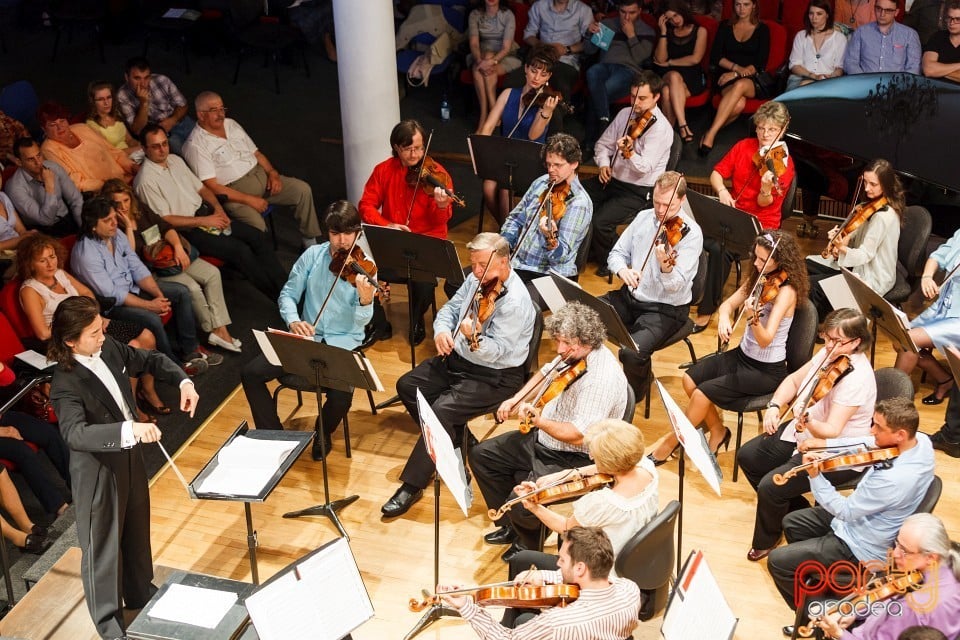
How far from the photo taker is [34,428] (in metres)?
4.95

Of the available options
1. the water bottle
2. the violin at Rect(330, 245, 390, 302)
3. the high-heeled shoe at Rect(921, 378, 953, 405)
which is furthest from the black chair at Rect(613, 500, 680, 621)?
the water bottle

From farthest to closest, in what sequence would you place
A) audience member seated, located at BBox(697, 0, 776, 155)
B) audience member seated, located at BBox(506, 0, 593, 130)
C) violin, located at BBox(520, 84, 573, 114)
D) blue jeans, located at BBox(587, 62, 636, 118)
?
audience member seated, located at BBox(506, 0, 593, 130)
blue jeans, located at BBox(587, 62, 636, 118)
audience member seated, located at BBox(697, 0, 776, 155)
violin, located at BBox(520, 84, 573, 114)

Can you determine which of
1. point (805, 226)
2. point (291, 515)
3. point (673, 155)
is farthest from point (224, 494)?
point (805, 226)

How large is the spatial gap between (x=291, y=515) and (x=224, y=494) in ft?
3.39

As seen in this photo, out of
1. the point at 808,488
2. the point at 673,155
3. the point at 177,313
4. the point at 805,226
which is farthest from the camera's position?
the point at 805,226

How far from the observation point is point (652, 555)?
3.74 meters

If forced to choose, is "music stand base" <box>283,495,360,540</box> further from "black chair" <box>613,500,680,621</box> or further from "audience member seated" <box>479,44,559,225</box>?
"audience member seated" <box>479,44,559,225</box>

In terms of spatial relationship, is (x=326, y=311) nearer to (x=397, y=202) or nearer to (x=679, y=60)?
(x=397, y=202)

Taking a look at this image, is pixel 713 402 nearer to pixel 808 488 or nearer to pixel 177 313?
pixel 808 488

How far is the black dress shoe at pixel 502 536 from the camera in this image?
188 inches

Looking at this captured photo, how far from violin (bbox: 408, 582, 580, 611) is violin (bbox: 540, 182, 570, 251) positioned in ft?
8.66

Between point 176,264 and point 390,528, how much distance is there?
2.18 m

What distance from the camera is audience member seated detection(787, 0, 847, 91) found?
771 centimetres

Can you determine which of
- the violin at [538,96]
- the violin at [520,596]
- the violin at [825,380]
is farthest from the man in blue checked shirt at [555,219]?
the violin at [520,596]
